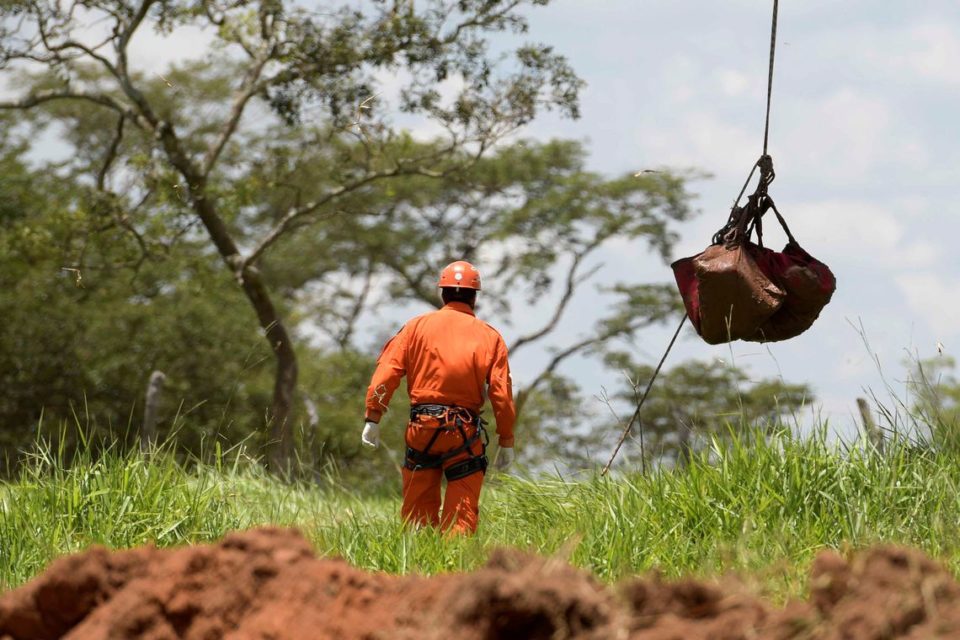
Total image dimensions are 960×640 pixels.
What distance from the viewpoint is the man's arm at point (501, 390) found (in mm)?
7152

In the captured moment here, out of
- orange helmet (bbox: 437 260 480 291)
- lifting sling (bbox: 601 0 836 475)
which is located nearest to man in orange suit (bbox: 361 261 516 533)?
orange helmet (bbox: 437 260 480 291)

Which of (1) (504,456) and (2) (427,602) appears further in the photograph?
(1) (504,456)

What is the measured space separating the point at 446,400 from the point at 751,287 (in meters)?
2.03

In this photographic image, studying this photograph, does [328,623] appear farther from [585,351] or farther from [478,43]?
[585,351]

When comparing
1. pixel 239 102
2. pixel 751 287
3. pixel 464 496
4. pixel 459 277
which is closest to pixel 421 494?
pixel 464 496

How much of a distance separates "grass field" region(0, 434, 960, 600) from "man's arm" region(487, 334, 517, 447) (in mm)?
1440

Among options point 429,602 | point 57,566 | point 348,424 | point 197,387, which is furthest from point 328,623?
point 348,424

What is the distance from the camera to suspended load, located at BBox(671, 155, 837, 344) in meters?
6.05

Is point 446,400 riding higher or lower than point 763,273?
lower

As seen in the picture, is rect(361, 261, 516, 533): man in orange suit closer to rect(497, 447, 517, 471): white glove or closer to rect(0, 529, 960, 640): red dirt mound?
rect(497, 447, 517, 471): white glove

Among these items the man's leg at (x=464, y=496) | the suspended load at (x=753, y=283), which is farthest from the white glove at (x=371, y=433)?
the suspended load at (x=753, y=283)

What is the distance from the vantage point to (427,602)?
2.95 meters

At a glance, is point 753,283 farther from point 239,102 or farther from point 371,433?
point 239,102

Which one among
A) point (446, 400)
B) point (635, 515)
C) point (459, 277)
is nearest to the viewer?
point (635, 515)
